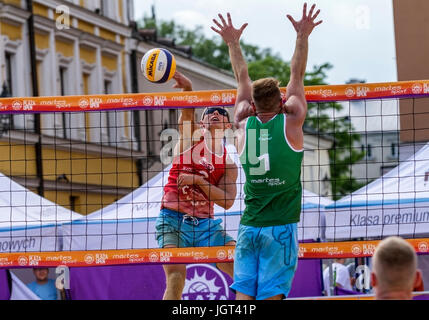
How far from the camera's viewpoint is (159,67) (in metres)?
8.17

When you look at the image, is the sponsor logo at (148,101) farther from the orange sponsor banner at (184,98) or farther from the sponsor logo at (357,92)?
the sponsor logo at (357,92)

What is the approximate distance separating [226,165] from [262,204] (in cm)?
183

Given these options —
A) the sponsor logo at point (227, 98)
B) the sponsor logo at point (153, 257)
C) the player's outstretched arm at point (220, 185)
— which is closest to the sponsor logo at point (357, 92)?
the sponsor logo at point (227, 98)

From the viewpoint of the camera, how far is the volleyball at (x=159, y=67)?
817 cm

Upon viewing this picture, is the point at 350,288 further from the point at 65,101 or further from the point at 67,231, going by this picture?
the point at 65,101

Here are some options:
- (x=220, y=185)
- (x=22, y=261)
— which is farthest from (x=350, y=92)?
(x=22, y=261)

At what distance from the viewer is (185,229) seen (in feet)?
27.7

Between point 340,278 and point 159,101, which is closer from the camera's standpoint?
point 159,101

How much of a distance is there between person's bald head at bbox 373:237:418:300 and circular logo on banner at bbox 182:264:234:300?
29.7 ft

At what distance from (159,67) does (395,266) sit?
435 cm

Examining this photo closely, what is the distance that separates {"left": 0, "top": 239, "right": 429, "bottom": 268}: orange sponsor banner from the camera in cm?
833

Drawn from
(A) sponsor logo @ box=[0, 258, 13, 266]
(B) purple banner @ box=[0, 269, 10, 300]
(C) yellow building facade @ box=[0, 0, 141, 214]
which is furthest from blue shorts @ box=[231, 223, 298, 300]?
(C) yellow building facade @ box=[0, 0, 141, 214]

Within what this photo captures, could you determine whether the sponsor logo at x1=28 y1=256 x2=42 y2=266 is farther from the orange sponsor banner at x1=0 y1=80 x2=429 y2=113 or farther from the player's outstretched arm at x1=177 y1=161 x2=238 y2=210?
the player's outstretched arm at x1=177 y1=161 x2=238 y2=210

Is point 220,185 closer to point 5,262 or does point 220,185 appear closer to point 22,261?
point 22,261
